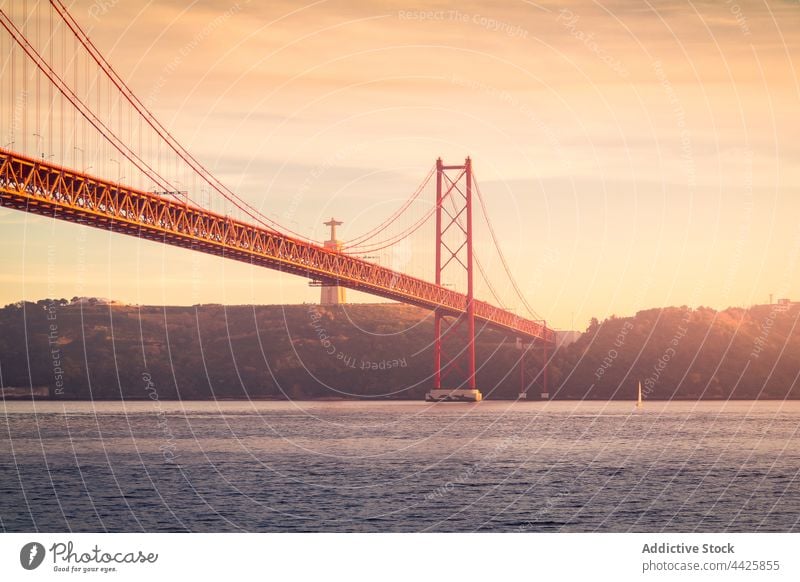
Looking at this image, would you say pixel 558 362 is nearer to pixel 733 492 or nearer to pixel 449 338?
pixel 449 338

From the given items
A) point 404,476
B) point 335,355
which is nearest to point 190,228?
point 404,476

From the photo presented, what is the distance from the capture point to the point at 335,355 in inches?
5546

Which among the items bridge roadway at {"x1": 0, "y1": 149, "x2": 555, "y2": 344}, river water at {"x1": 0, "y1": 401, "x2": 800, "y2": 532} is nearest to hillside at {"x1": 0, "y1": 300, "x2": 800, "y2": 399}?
bridge roadway at {"x1": 0, "y1": 149, "x2": 555, "y2": 344}

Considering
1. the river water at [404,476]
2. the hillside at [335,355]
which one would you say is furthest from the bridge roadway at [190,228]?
the hillside at [335,355]

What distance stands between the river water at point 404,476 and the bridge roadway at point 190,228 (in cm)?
953

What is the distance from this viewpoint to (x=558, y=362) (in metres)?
127

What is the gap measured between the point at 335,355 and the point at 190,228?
78921 mm

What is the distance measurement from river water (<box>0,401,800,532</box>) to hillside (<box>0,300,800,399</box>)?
4780 centimetres

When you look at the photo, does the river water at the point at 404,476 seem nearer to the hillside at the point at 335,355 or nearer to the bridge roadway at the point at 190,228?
the bridge roadway at the point at 190,228

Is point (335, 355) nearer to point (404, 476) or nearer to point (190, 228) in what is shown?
point (190, 228)

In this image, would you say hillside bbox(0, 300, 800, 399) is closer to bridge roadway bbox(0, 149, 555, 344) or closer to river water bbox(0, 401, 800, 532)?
bridge roadway bbox(0, 149, 555, 344)

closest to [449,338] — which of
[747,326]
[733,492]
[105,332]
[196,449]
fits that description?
[747,326]
